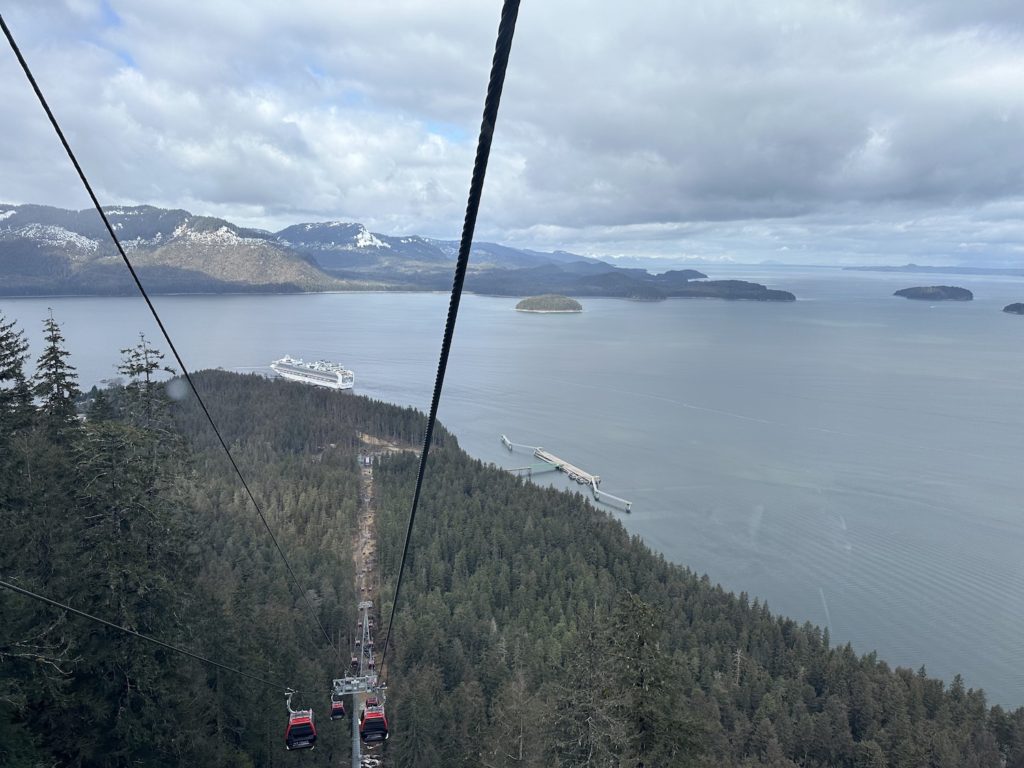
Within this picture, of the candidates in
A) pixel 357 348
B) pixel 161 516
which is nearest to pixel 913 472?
pixel 161 516

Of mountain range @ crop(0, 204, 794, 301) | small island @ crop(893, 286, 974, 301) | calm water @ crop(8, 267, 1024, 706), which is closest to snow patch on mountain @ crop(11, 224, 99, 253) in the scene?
mountain range @ crop(0, 204, 794, 301)

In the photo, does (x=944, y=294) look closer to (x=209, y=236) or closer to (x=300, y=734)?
(x=209, y=236)

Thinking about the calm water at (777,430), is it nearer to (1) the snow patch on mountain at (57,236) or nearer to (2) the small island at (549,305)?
(1) the snow patch on mountain at (57,236)

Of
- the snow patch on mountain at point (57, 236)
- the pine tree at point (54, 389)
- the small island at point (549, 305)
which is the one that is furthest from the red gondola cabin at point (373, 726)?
the snow patch on mountain at point (57, 236)

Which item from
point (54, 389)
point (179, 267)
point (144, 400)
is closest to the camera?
point (144, 400)

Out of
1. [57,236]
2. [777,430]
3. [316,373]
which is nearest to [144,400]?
[777,430]
